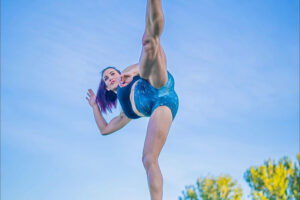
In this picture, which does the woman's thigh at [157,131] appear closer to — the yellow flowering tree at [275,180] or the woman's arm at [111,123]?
the woman's arm at [111,123]

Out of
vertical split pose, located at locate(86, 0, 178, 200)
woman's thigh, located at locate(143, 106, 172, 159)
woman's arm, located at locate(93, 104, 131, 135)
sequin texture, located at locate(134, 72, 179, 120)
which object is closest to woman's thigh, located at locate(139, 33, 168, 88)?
vertical split pose, located at locate(86, 0, 178, 200)

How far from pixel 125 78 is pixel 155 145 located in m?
0.91

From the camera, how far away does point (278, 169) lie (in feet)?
51.9

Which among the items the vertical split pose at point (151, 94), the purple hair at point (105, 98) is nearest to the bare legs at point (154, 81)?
the vertical split pose at point (151, 94)

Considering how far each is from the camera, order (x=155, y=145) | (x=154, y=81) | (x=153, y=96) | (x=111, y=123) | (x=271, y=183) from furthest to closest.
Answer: (x=271, y=183) < (x=111, y=123) < (x=153, y=96) < (x=154, y=81) < (x=155, y=145)

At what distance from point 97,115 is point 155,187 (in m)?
1.81

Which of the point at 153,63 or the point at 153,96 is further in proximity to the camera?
the point at 153,96

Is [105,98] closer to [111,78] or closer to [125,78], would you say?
[111,78]

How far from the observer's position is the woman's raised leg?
288cm

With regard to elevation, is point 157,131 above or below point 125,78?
below

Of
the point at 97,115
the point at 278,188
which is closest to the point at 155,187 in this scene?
the point at 97,115

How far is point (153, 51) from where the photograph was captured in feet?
10.0

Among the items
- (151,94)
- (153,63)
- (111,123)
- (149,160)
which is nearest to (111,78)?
(111,123)

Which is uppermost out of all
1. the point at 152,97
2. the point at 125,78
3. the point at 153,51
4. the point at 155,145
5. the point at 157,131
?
the point at 125,78
